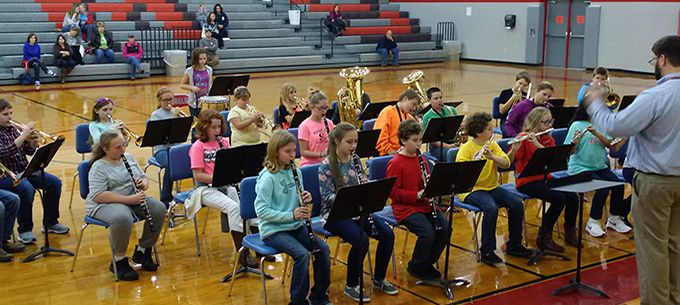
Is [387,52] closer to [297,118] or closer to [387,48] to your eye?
[387,48]

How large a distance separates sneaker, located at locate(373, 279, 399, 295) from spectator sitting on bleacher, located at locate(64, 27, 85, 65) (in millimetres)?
14740

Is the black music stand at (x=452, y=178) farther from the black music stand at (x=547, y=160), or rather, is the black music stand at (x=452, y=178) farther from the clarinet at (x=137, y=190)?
the clarinet at (x=137, y=190)

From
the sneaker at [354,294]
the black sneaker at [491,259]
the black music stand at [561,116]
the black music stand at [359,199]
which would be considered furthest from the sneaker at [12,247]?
the black music stand at [561,116]

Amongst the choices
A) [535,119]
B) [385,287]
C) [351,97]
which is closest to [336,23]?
[351,97]

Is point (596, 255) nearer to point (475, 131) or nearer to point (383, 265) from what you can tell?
point (475, 131)

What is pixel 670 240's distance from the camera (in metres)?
4.92

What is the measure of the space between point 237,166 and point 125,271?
1.23m

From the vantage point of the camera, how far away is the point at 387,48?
78.5ft

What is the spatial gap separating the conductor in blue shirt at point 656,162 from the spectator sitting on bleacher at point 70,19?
1706cm

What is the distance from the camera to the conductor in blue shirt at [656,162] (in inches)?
184

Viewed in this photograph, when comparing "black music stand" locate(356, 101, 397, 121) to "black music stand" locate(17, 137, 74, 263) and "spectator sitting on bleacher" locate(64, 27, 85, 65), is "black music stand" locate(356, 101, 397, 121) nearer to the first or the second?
"black music stand" locate(17, 137, 74, 263)

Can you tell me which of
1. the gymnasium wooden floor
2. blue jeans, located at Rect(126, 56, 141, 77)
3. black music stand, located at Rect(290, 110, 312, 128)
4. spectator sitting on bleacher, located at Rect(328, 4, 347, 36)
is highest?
spectator sitting on bleacher, located at Rect(328, 4, 347, 36)

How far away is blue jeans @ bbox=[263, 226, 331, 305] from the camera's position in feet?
17.7

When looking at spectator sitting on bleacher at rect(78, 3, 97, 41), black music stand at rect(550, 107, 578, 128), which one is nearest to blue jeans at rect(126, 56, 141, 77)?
spectator sitting on bleacher at rect(78, 3, 97, 41)
